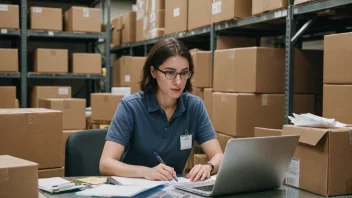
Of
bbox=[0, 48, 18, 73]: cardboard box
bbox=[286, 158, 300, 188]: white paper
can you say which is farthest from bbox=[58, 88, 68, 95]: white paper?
bbox=[286, 158, 300, 188]: white paper

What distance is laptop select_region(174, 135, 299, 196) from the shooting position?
4.29 feet

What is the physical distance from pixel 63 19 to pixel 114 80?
991 millimetres

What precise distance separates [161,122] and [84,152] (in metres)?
0.40

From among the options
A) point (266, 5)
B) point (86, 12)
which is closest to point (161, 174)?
point (266, 5)

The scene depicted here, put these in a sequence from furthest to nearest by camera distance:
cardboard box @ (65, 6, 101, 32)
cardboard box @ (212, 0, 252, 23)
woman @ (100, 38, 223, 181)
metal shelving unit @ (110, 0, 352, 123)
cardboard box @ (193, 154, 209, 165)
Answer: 1. cardboard box @ (65, 6, 101, 32)
2. cardboard box @ (193, 154, 209, 165)
3. cardboard box @ (212, 0, 252, 23)
4. metal shelving unit @ (110, 0, 352, 123)
5. woman @ (100, 38, 223, 181)

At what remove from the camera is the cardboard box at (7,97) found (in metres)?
3.70

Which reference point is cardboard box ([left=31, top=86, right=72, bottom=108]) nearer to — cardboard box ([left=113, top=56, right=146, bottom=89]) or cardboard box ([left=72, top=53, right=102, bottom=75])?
cardboard box ([left=72, top=53, right=102, bottom=75])

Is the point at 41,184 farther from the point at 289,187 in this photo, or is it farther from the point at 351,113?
the point at 351,113

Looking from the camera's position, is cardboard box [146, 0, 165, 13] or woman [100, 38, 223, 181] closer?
woman [100, 38, 223, 181]

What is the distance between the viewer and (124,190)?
1.37 meters

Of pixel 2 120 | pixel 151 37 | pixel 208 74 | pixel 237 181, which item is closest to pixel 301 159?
pixel 237 181

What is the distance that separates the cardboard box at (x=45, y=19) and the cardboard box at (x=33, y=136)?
2753 millimetres

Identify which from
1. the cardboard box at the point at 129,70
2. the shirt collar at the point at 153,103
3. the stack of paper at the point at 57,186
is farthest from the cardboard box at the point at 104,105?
the stack of paper at the point at 57,186

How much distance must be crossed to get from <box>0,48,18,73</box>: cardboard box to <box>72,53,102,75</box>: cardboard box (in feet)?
2.08
